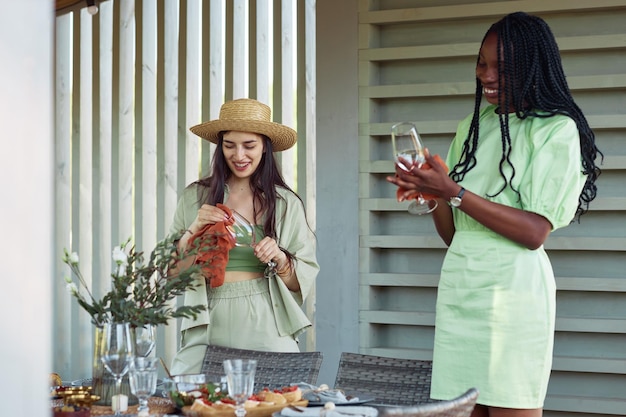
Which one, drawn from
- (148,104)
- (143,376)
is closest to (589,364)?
(143,376)

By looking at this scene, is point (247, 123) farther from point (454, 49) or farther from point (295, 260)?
point (454, 49)

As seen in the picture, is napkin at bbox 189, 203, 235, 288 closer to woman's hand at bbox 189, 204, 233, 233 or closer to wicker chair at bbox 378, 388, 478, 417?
woman's hand at bbox 189, 204, 233, 233

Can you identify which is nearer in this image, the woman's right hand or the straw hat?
the woman's right hand

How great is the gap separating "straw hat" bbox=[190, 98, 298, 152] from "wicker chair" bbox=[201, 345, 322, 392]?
2.77ft

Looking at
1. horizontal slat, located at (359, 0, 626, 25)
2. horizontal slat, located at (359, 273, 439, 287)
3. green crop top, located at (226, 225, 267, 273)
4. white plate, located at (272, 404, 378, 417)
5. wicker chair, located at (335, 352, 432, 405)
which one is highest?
horizontal slat, located at (359, 0, 626, 25)

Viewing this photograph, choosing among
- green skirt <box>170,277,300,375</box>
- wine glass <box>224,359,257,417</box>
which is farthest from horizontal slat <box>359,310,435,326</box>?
wine glass <box>224,359,257,417</box>

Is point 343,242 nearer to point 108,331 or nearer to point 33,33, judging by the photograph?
point 108,331

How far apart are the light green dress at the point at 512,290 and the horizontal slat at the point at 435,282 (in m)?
1.23

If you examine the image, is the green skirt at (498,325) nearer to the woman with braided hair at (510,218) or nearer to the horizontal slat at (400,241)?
the woman with braided hair at (510,218)

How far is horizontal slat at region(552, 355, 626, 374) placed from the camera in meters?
3.60

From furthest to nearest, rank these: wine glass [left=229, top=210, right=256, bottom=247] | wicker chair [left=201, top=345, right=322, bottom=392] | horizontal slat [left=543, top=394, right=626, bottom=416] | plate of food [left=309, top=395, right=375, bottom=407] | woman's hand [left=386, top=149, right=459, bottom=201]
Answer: horizontal slat [left=543, top=394, right=626, bottom=416], wine glass [left=229, top=210, right=256, bottom=247], wicker chair [left=201, top=345, right=322, bottom=392], woman's hand [left=386, top=149, right=459, bottom=201], plate of food [left=309, top=395, right=375, bottom=407]

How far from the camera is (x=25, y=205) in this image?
0.98 meters

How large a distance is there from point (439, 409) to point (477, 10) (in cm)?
230

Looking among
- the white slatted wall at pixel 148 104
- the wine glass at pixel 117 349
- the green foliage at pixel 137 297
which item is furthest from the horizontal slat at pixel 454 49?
the wine glass at pixel 117 349
